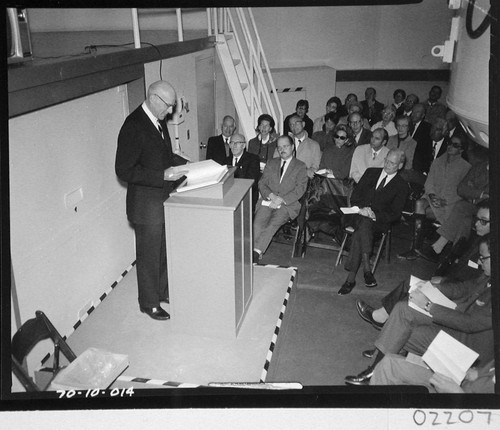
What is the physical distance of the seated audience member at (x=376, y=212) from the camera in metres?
3.76

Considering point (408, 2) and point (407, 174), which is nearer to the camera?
point (408, 2)

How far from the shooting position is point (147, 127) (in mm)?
2715

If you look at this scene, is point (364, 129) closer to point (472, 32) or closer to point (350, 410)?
point (472, 32)

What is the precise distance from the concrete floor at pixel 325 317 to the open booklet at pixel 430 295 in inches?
16.0

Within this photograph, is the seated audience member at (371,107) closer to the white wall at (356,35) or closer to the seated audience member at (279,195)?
the white wall at (356,35)

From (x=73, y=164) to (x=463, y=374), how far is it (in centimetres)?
232

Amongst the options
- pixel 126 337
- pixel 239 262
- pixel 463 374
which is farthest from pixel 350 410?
pixel 126 337

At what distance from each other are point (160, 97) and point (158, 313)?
4.69ft

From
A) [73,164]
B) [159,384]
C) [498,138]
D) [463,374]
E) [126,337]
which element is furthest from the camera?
[126,337]

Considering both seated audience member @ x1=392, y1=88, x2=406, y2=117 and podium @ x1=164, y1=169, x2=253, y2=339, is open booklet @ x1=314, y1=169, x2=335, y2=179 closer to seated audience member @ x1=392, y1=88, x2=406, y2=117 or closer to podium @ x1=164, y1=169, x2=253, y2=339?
seated audience member @ x1=392, y1=88, x2=406, y2=117

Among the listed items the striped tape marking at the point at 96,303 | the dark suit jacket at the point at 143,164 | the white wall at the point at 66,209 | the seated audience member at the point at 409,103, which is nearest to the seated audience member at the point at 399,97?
the seated audience member at the point at 409,103

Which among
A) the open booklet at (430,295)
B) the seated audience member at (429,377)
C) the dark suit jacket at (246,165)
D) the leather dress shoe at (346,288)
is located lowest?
the leather dress shoe at (346,288)

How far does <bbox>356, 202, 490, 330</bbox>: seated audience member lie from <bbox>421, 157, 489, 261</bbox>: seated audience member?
70 mm

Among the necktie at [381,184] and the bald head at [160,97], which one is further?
the necktie at [381,184]
